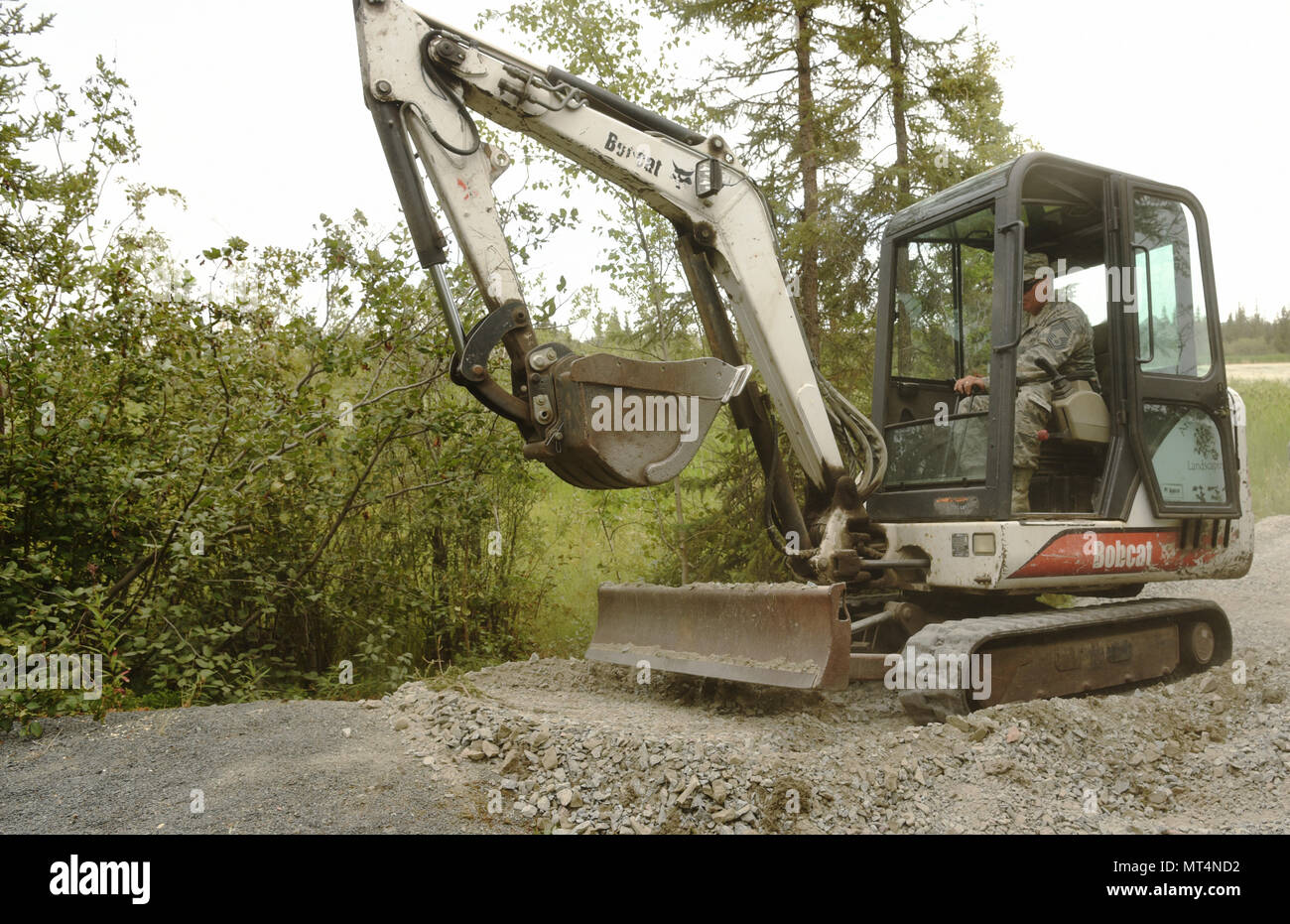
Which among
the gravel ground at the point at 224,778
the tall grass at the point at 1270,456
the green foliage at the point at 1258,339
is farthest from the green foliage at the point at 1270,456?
the gravel ground at the point at 224,778

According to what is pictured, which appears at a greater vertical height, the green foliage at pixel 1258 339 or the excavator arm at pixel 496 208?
the green foliage at pixel 1258 339

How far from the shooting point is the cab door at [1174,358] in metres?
5.20

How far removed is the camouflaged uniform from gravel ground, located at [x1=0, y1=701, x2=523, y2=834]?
316 centimetres

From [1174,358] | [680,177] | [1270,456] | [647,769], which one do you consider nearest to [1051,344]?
[1174,358]

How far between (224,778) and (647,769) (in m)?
1.52

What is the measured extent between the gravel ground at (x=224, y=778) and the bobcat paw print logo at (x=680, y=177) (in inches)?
110

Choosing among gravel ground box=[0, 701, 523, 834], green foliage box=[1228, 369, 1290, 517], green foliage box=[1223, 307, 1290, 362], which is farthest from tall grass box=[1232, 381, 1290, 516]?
gravel ground box=[0, 701, 523, 834]

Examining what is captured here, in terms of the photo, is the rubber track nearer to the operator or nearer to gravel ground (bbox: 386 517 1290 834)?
gravel ground (bbox: 386 517 1290 834)

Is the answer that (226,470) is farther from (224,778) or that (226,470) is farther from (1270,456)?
(1270,456)

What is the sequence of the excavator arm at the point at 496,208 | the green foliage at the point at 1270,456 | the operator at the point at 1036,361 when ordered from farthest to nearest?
the green foliage at the point at 1270,456 → the operator at the point at 1036,361 → the excavator arm at the point at 496,208

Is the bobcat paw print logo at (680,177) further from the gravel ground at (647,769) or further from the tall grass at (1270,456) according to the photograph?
the tall grass at (1270,456)

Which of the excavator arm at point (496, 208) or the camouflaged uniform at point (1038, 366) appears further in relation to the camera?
the camouflaged uniform at point (1038, 366)

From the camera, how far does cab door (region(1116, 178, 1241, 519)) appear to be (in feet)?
17.0

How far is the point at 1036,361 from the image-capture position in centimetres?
508
